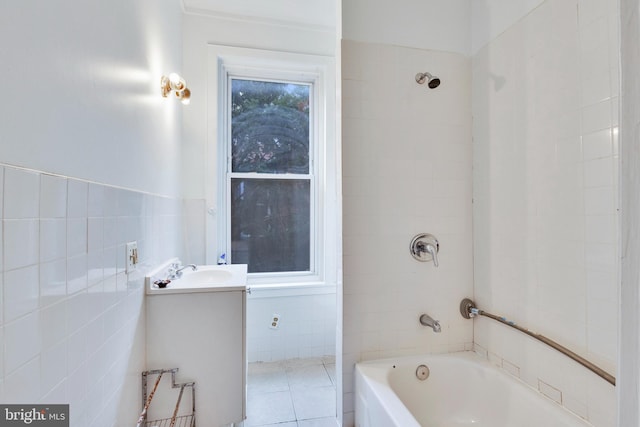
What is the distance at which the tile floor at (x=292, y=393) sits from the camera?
1.80 metres

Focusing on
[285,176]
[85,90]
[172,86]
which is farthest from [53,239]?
[285,176]

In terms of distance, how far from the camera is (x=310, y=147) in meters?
2.74

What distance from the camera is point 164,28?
1.87 meters

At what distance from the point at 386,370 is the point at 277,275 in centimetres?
139

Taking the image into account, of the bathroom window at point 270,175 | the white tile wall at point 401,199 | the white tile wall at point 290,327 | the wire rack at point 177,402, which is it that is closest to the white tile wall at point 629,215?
the white tile wall at point 401,199

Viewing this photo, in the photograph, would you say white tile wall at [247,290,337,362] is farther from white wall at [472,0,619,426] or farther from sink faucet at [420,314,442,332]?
white wall at [472,0,619,426]

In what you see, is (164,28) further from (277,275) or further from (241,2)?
(277,275)

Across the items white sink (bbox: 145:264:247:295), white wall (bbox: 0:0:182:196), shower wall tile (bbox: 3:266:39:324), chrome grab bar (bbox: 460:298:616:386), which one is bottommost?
chrome grab bar (bbox: 460:298:616:386)

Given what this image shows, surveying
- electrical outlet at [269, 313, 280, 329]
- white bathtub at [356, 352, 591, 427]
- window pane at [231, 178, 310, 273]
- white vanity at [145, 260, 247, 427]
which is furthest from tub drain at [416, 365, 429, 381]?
window pane at [231, 178, 310, 273]

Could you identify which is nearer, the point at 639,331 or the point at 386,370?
the point at 639,331

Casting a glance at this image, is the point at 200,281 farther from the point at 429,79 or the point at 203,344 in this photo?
the point at 429,79

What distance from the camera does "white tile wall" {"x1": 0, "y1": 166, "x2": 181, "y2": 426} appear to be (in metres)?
0.64

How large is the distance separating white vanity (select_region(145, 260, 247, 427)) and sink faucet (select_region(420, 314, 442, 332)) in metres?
0.97

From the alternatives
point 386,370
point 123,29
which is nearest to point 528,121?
point 386,370
